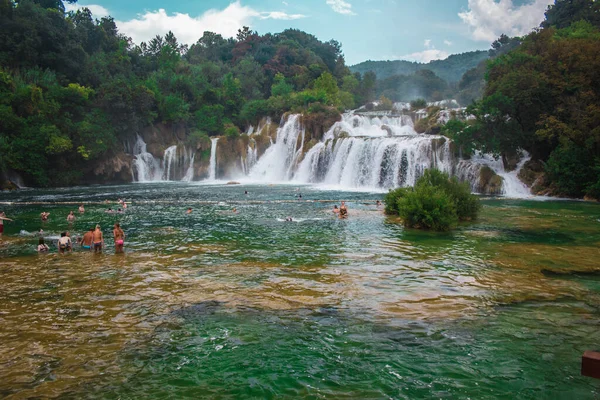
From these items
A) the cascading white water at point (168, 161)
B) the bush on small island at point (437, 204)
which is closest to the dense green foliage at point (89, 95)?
the cascading white water at point (168, 161)

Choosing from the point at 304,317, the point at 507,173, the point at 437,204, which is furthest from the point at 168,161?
the point at 304,317

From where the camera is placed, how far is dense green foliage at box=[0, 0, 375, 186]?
1634 inches

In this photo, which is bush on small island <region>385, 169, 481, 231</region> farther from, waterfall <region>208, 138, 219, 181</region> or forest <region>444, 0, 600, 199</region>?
waterfall <region>208, 138, 219, 181</region>

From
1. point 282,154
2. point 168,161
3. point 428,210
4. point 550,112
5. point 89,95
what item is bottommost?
point 428,210

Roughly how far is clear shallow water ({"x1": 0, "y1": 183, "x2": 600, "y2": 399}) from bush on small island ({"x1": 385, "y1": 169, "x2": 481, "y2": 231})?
1527 millimetres

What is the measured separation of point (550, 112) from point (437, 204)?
2101 centimetres

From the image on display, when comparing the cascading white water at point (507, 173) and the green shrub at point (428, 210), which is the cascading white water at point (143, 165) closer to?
the cascading white water at point (507, 173)

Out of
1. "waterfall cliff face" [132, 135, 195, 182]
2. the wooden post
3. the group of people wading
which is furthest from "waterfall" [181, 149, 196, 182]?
the wooden post

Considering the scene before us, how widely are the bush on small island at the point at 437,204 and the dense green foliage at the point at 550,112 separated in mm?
13342

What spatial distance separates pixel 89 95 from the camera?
49.4 m

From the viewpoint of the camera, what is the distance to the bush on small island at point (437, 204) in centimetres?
1931

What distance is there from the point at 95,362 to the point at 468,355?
607 cm

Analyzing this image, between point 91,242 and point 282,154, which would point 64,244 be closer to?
point 91,242

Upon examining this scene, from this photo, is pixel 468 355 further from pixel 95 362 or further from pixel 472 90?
pixel 472 90
